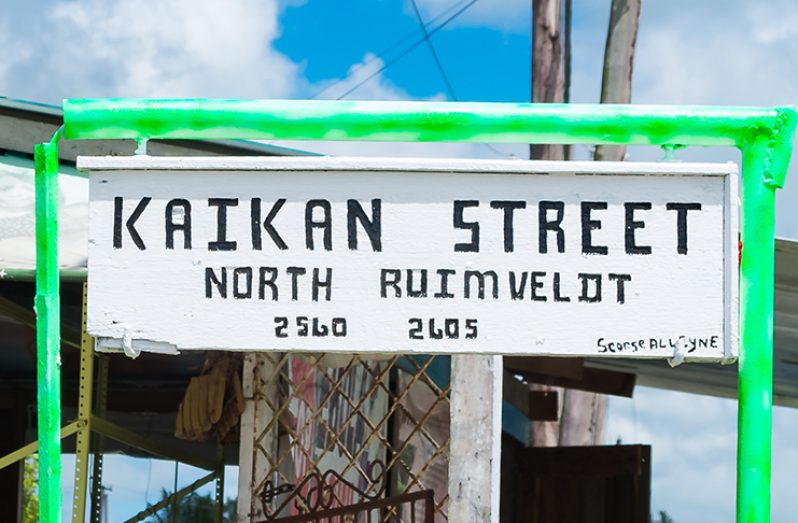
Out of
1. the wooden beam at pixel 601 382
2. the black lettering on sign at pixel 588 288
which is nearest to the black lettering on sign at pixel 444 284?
the black lettering on sign at pixel 588 288

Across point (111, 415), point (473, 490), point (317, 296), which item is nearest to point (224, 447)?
point (111, 415)

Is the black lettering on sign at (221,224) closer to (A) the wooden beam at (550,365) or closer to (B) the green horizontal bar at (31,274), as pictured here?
(B) the green horizontal bar at (31,274)

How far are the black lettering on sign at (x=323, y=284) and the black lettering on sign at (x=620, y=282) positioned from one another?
50 centimetres

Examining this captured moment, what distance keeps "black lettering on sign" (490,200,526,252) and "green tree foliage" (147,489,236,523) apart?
6056 mm

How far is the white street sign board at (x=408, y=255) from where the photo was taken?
2.37 m

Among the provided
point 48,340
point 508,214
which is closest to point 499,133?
point 508,214

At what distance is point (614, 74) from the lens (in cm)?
1045

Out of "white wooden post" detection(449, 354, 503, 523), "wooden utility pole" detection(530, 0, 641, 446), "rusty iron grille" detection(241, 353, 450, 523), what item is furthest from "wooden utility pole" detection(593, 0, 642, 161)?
"white wooden post" detection(449, 354, 503, 523)

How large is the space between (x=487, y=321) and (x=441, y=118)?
14.5 inches

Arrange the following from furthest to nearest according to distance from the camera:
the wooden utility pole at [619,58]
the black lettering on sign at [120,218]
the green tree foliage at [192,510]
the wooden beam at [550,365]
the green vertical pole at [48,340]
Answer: the wooden utility pole at [619,58] < the wooden beam at [550,365] < the green tree foliage at [192,510] < the black lettering on sign at [120,218] < the green vertical pole at [48,340]

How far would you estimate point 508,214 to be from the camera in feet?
7.77

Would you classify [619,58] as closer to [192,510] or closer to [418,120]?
[192,510]

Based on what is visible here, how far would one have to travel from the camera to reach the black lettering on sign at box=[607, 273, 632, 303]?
2.37 m

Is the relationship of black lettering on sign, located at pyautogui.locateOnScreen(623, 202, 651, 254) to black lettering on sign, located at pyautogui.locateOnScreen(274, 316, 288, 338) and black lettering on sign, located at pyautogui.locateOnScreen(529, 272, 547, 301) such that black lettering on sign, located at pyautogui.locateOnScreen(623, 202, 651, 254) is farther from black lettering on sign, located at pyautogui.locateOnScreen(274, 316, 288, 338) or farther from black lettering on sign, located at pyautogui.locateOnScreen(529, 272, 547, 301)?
black lettering on sign, located at pyautogui.locateOnScreen(274, 316, 288, 338)
